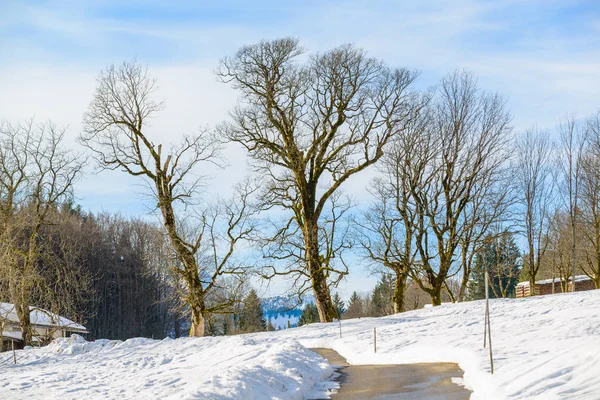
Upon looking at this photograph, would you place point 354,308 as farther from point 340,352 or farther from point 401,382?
point 401,382

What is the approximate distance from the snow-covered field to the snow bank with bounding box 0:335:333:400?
0.04 meters

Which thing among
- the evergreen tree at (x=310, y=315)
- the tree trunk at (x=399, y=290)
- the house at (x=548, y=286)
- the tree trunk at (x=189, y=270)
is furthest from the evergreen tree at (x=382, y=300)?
the tree trunk at (x=189, y=270)

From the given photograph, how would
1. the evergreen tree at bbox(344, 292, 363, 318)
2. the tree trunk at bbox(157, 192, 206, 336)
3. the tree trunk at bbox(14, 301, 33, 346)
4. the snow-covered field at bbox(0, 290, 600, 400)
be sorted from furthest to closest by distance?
the evergreen tree at bbox(344, 292, 363, 318) → the tree trunk at bbox(14, 301, 33, 346) → the tree trunk at bbox(157, 192, 206, 336) → the snow-covered field at bbox(0, 290, 600, 400)

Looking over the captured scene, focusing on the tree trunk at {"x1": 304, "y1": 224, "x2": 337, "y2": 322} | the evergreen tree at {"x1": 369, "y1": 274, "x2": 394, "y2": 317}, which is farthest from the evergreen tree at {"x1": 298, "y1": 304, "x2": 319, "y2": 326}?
the tree trunk at {"x1": 304, "y1": 224, "x2": 337, "y2": 322}

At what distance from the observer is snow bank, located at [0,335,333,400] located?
480 inches

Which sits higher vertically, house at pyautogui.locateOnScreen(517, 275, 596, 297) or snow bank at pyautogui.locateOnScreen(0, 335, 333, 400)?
house at pyautogui.locateOnScreen(517, 275, 596, 297)

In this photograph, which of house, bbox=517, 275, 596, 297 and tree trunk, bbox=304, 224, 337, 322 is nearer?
tree trunk, bbox=304, 224, 337, 322

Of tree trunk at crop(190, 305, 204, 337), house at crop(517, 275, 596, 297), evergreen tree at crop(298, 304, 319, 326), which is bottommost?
evergreen tree at crop(298, 304, 319, 326)

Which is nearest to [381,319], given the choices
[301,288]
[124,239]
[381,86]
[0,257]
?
[301,288]

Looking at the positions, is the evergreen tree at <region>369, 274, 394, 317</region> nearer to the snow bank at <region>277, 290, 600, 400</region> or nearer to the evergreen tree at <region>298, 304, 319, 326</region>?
the evergreen tree at <region>298, 304, 319, 326</region>

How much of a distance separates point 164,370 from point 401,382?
26.0ft

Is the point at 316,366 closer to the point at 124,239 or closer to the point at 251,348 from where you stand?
the point at 251,348

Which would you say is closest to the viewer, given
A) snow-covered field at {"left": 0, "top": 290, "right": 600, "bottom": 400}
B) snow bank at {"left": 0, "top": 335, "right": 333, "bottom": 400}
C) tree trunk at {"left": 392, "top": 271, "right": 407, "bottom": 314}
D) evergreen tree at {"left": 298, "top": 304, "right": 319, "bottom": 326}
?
snow-covered field at {"left": 0, "top": 290, "right": 600, "bottom": 400}

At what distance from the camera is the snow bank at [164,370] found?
12.2 meters
